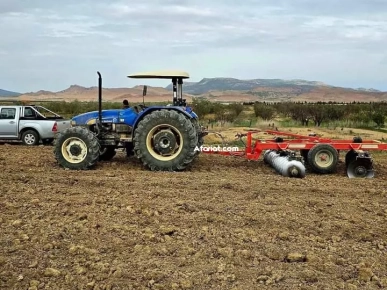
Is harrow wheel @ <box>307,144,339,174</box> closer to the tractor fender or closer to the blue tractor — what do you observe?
the blue tractor

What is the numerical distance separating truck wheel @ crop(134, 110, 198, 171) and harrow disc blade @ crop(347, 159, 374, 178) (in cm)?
316

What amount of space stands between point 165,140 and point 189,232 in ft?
14.5

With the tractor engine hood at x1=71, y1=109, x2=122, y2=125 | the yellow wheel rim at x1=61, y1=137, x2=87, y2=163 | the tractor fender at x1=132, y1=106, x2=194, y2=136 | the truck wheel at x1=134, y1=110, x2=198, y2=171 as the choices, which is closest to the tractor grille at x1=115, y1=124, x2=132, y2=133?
the tractor engine hood at x1=71, y1=109, x2=122, y2=125

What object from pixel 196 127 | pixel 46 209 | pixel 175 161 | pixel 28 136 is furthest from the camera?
pixel 28 136

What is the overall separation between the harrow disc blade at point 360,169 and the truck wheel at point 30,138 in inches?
403

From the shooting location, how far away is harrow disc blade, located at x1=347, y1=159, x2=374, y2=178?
10.5 metres

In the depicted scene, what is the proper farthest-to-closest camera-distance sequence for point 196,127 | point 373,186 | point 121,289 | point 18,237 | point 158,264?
point 196,127
point 373,186
point 18,237
point 158,264
point 121,289

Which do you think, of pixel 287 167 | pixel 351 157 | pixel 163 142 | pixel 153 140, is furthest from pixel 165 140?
pixel 351 157

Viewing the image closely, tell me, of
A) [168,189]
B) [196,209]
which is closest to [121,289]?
[196,209]

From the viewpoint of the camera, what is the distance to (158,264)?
5090 millimetres

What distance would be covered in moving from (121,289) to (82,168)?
6.00m

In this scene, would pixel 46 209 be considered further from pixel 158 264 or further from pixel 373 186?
pixel 373 186

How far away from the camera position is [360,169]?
10469mm

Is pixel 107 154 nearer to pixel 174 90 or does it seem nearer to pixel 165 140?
pixel 165 140
